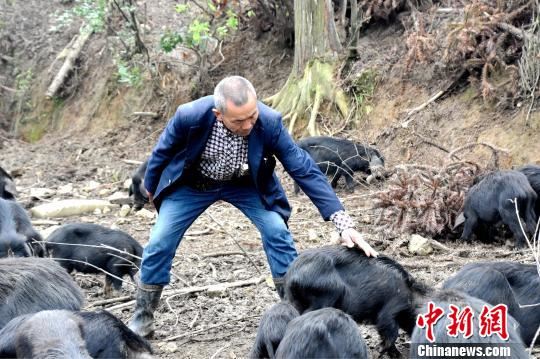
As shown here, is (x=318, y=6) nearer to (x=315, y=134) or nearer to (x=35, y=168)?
(x=315, y=134)

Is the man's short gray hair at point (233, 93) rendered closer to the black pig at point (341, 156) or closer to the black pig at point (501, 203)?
the black pig at point (501, 203)

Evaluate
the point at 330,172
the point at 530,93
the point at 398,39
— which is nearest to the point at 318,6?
the point at 398,39

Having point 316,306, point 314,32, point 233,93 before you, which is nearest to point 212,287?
point 316,306

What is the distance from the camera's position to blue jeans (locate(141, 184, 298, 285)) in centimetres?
664

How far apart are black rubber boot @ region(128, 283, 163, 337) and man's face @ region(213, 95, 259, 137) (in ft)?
5.40

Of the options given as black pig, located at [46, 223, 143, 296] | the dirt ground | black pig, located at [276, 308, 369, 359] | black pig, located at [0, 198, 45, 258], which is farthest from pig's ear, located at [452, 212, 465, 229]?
black pig, located at [0, 198, 45, 258]

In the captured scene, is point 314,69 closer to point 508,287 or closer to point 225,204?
point 225,204

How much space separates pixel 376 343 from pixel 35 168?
10226mm

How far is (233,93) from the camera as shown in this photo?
5.89 metres

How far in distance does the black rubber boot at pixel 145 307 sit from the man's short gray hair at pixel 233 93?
5.81 ft

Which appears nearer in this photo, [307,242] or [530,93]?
[307,242]

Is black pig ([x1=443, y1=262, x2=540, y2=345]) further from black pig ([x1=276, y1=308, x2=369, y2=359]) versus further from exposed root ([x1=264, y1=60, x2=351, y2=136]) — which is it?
exposed root ([x1=264, y1=60, x2=351, y2=136])

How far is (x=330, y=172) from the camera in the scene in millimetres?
Answer: 12680

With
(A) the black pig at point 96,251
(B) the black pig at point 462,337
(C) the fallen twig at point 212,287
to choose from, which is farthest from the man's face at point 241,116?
(A) the black pig at point 96,251
